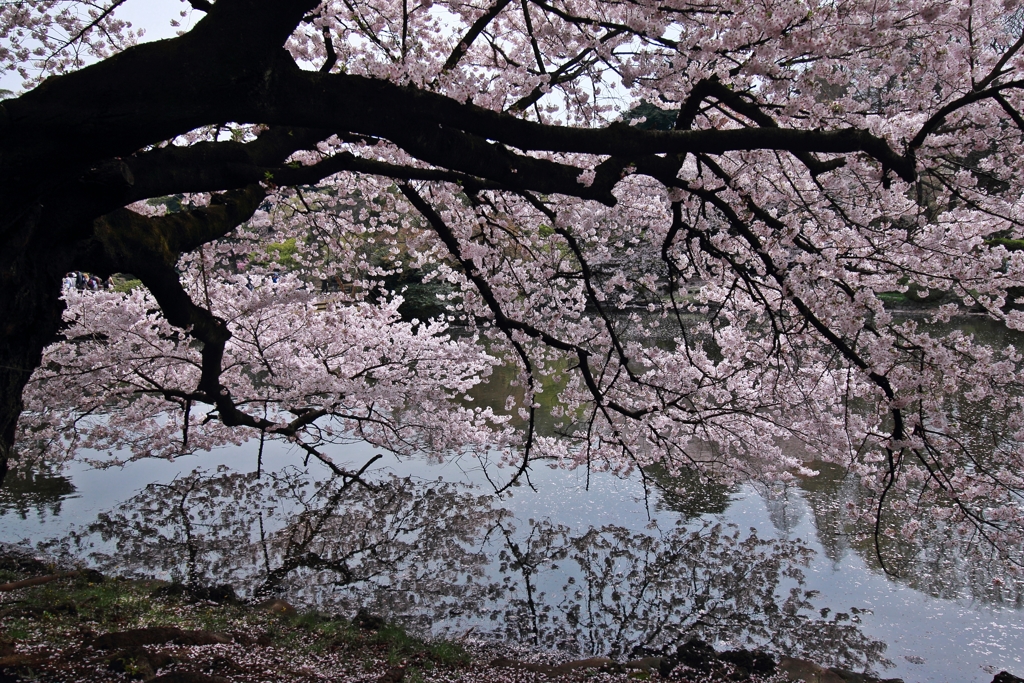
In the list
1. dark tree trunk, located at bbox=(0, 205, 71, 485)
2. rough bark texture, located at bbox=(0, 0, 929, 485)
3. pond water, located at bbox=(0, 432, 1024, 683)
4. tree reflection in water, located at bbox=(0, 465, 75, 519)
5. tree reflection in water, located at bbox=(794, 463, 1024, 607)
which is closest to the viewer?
rough bark texture, located at bbox=(0, 0, 929, 485)

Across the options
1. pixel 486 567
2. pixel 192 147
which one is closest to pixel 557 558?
pixel 486 567

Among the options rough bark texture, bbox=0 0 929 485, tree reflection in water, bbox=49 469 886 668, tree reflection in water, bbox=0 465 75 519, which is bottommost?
tree reflection in water, bbox=49 469 886 668

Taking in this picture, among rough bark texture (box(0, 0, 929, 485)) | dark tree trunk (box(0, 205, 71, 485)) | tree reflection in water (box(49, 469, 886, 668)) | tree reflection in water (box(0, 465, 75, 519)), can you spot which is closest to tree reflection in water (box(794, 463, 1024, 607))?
tree reflection in water (box(49, 469, 886, 668))

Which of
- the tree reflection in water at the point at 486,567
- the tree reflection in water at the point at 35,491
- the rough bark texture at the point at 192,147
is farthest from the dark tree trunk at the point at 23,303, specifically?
the tree reflection in water at the point at 35,491

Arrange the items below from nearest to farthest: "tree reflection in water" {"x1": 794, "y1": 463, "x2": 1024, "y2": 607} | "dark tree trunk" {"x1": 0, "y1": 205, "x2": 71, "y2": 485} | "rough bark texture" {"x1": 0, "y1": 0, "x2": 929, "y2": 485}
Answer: "rough bark texture" {"x1": 0, "y1": 0, "x2": 929, "y2": 485} → "dark tree trunk" {"x1": 0, "y1": 205, "x2": 71, "y2": 485} → "tree reflection in water" {"x1": 794, "y1": 463, "x2": 1024, "y2": 607}

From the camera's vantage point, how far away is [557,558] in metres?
5.67

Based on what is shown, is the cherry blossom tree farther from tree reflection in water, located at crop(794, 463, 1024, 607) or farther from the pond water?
the pond water

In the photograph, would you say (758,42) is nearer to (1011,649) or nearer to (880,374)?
(880,374)

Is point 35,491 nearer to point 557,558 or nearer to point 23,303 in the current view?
point 23,303

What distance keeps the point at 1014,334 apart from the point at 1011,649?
46.5 ft

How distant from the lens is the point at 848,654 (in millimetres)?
4121

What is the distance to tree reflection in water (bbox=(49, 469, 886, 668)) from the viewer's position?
4512mm

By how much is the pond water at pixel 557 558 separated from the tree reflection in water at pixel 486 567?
19 millimetres

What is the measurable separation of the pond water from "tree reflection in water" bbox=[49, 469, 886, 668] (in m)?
0.02
